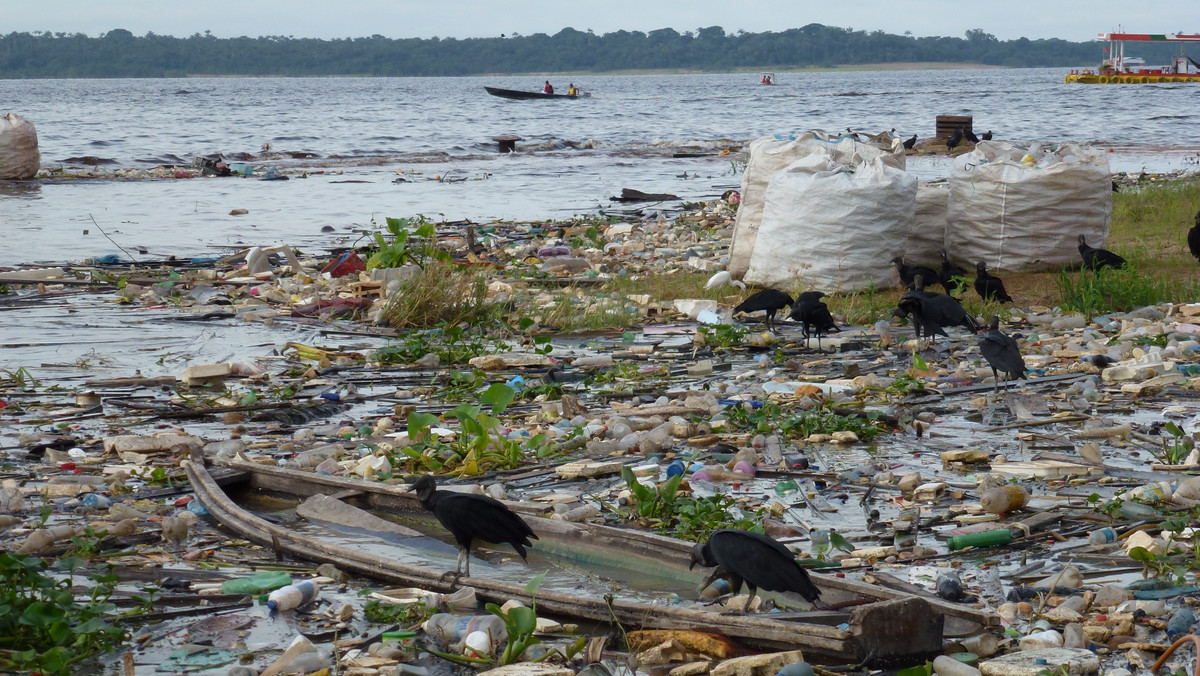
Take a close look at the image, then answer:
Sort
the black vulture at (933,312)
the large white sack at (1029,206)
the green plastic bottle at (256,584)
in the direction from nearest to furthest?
1. the green plastic bottle at (256,584)
2. the black vulture at (933,312)
3. the large white sack at (1029,206)

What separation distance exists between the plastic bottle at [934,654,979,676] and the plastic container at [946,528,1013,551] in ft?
3.05

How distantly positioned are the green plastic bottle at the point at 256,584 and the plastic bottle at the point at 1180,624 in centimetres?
248

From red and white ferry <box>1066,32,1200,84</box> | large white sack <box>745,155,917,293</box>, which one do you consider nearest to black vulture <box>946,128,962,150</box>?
large white sack <box>745,155,917,293</box>

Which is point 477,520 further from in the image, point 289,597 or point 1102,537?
point 1102,537

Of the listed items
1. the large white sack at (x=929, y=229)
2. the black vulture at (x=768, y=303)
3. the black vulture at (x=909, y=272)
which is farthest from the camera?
the large white sack at (x=929, y=229)

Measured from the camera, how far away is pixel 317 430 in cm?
539

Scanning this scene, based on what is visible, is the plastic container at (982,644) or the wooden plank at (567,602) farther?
the plastic container at (982,644)

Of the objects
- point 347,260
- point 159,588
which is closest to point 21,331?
point 347,260

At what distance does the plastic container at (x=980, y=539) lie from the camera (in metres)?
3.63

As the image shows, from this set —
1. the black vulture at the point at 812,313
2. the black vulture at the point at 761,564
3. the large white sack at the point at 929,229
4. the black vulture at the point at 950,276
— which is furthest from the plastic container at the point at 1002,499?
the large white sack at the point at 929,229

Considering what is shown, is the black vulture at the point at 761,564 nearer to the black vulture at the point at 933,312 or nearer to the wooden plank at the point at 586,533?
the wooden plank at the point at 586,533

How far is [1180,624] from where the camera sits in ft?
9.46

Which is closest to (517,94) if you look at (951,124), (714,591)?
(951,124)

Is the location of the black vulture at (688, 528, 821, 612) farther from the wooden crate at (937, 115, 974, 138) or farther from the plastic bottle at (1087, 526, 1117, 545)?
the wooden crate at (937, 115, 974, 138)
